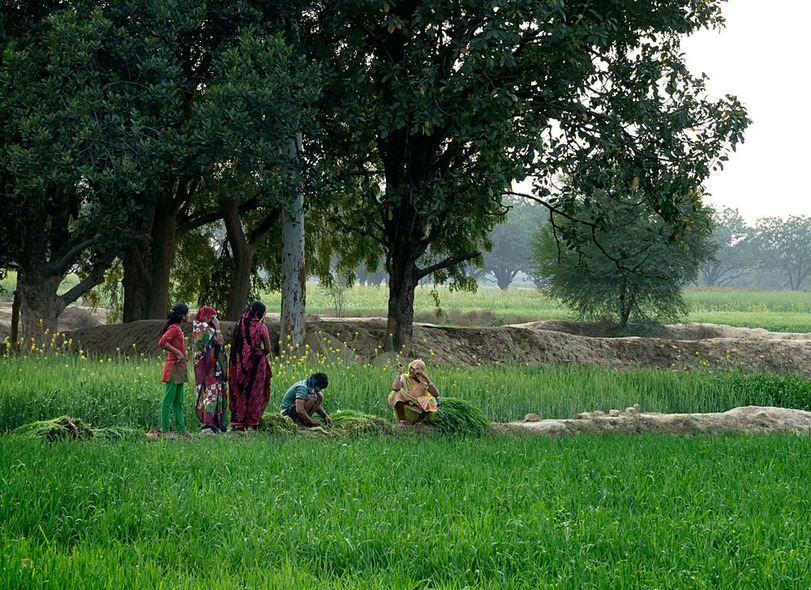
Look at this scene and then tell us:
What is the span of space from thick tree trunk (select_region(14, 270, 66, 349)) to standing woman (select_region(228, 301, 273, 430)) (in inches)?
365

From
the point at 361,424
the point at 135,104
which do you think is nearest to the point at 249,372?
the point at 361,424

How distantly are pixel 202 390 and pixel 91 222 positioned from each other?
8314 mm

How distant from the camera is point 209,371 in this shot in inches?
385

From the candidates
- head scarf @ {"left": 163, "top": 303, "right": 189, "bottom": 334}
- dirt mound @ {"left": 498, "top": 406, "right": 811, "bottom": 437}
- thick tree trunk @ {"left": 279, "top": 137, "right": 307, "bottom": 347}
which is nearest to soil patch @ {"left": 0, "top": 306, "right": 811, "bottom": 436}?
thick tree trunk @ {"left": 279, "top": 137, "right": 307, "bottom": 347}

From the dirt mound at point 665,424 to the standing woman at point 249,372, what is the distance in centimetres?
320

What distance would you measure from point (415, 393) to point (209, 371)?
263 centimetres

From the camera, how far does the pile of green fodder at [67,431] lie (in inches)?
345

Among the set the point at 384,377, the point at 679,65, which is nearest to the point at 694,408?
the point at 384,377

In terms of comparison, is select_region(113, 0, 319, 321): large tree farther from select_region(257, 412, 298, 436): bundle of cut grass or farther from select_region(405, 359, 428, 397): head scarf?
select_region(405, 359, 428, 397): head scarf

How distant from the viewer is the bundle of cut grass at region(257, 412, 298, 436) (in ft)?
32.4

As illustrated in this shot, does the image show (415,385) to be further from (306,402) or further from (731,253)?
(731,253)

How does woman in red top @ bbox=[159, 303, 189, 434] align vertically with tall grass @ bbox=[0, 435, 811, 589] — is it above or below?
above

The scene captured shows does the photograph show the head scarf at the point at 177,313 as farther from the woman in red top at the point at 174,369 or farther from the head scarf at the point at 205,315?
the head scarf at the point at 205,315

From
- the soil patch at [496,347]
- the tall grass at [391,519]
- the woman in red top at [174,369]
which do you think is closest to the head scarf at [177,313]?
the woman in red top at [174,369]
